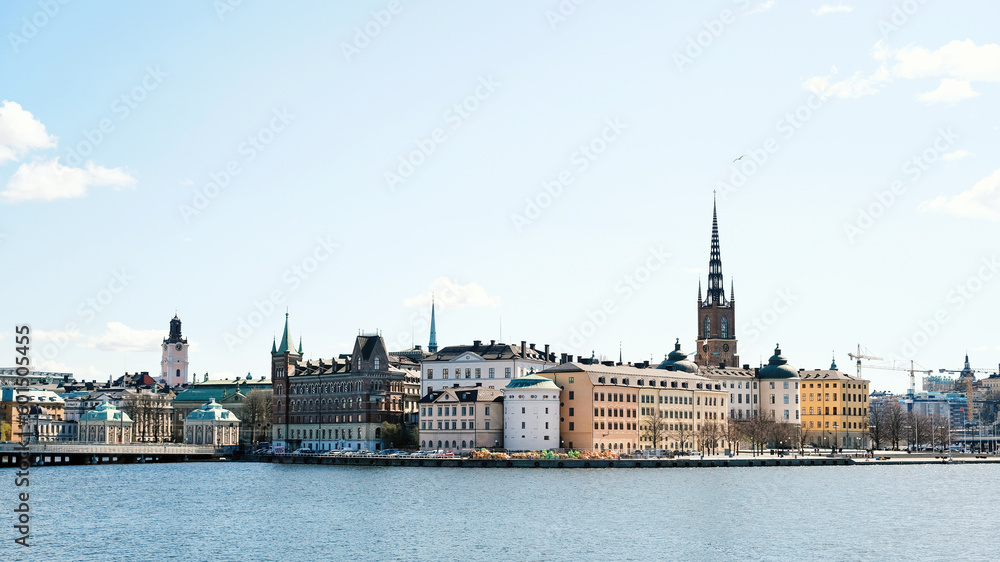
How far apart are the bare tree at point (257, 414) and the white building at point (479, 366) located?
40457 millimetres

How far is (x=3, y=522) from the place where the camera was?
2640 inches

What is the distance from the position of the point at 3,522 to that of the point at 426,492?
30.6m

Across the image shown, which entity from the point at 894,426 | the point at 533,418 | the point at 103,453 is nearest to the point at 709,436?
the point at 533,418

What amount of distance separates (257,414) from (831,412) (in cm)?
8190

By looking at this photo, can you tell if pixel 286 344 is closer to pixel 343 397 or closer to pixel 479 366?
pixel 343 397

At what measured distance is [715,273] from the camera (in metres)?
198

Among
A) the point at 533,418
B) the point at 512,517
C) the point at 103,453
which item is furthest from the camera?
the point at 103,453

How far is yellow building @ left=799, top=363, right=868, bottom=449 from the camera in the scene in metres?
172

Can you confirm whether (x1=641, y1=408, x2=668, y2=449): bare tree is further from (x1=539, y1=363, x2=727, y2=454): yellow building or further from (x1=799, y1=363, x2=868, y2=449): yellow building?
(x1=799, y1=363, x2=868, y2=449): yellow building

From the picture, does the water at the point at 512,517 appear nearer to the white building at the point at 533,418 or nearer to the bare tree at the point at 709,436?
the white building at the point at 533,418

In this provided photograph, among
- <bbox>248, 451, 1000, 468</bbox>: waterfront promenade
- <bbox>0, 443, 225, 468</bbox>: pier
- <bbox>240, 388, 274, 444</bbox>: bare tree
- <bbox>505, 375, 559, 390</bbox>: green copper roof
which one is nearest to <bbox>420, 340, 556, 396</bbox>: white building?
<bbox>505, 375, 559, 390</bbox>: green copper roof

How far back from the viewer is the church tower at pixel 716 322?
630 ft

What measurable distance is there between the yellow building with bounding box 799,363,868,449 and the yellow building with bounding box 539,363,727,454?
79.8 ft

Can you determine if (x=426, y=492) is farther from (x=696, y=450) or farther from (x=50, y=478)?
(x=696, y=450)
